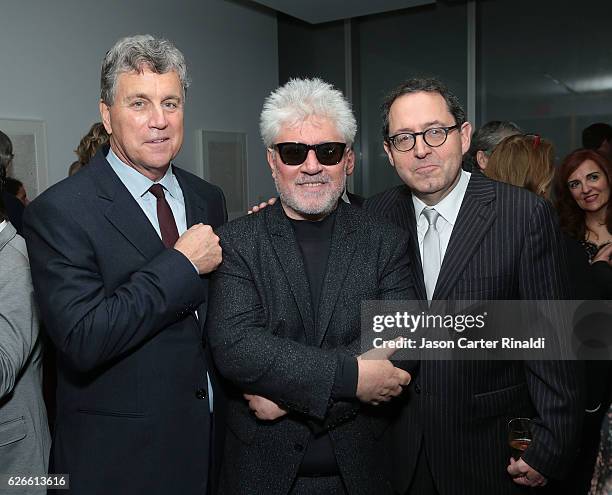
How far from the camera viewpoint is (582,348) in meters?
2.53

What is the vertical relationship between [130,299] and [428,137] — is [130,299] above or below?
below

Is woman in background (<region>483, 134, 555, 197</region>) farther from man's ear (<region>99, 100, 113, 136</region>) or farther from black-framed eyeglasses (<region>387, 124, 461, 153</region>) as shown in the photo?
man's ear (<region>99, 100, 113, 136</region>)

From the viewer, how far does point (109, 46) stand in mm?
5352

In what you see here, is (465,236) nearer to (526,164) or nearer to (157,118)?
(157,118)

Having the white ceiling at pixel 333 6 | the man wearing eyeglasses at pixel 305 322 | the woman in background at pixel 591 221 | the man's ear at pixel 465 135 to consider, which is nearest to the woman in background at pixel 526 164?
the woman in background at pixel 591 221

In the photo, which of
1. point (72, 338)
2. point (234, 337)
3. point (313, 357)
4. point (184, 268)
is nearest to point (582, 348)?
point (313, 357)

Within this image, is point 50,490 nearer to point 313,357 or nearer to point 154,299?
point 154,299

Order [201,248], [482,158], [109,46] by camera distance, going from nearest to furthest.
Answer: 1. [201,248]
2. [482,158]
3. [109,46]

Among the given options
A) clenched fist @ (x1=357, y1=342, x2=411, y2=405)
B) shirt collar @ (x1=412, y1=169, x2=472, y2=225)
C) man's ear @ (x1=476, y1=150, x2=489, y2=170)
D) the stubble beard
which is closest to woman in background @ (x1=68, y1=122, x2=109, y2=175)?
the stubble beard

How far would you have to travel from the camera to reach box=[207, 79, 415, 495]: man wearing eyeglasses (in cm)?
173

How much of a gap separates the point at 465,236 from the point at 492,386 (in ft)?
1.66

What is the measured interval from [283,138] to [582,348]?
1589mm

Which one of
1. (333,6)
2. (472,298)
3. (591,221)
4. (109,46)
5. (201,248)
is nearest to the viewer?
(201,248)

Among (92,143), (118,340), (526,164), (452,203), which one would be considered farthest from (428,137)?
(92,143)
